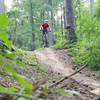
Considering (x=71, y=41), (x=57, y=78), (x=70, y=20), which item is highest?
(x=70, y=20)

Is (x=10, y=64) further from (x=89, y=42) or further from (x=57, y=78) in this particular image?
(x=89, y=42)

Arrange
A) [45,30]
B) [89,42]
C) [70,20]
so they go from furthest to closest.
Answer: [45,30]
[70,20]
[89,42]

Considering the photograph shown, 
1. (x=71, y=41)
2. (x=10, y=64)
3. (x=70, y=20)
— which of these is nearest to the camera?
(x=10, y=64)

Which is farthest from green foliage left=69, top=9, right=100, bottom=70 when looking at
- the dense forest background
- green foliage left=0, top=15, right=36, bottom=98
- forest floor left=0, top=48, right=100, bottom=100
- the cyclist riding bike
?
green foliage left=0, top=15, right=36, bottom=98

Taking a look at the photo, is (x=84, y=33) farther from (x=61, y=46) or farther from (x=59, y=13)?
(x=59, y=13)

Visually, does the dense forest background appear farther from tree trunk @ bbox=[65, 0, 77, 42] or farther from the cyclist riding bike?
the cyclist riding bike

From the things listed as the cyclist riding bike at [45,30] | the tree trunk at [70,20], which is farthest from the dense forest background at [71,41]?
the cyclist riding bike at [45,30]

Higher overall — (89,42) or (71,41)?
(89,42)

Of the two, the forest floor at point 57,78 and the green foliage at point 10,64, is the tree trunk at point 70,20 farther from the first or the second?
the green foliage at point 10,64

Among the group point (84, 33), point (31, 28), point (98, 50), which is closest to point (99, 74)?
point (98, 50)

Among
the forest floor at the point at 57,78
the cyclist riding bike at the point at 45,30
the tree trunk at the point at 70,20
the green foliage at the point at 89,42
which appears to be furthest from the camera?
the cyclist riding bike at the point at 45,30

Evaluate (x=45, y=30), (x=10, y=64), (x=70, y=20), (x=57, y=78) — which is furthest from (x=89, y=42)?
(x=10, y=64)

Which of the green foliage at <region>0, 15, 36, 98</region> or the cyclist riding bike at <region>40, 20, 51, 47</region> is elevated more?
the green foliage at <region>0, 15, 36, 98</region>

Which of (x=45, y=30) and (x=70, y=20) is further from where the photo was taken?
(x=45, y=30)
